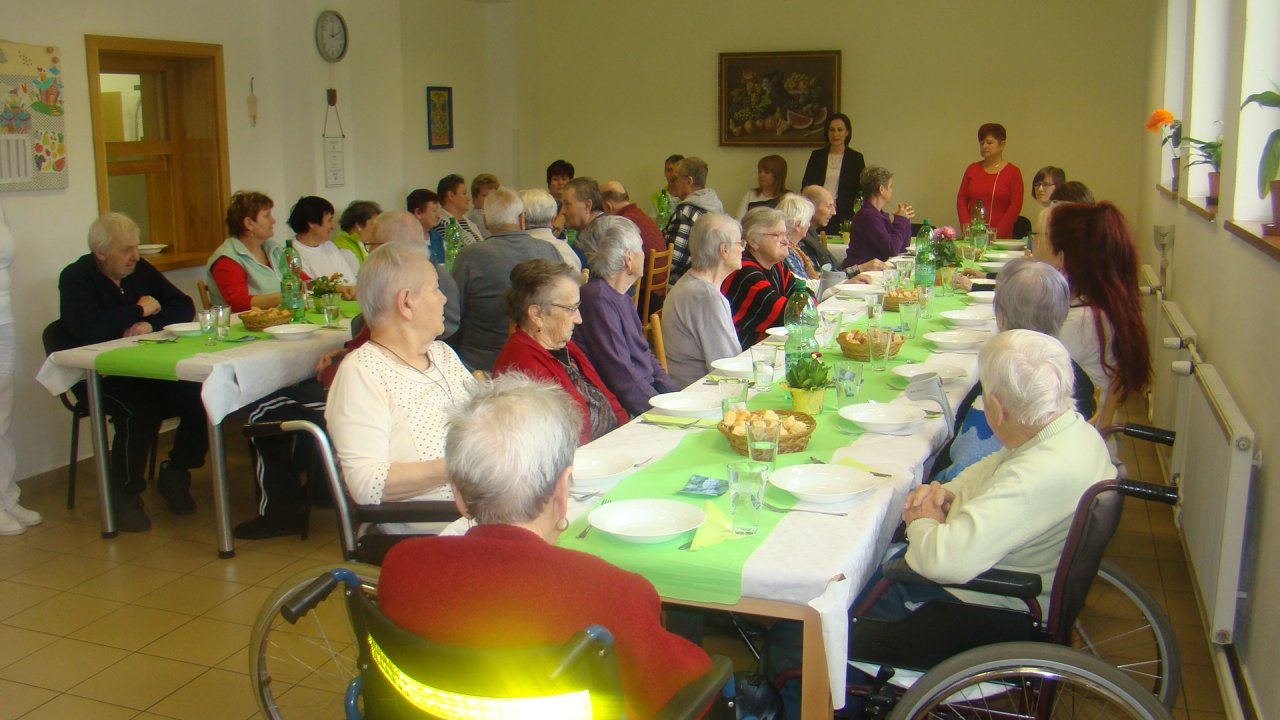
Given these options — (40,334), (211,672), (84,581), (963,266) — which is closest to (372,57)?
(40,334)

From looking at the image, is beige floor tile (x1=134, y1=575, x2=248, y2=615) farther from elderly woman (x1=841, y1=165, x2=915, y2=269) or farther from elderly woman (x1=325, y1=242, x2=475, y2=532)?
elderly woman (x1=841, y1=165, x2=915, y2=269)

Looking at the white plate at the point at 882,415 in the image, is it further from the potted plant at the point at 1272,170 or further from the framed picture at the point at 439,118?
the framed picture at the point at 439,118

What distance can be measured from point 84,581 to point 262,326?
122 centimetres

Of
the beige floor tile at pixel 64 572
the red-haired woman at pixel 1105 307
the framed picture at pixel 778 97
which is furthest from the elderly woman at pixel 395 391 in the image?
the framed picture at pixel 778 97

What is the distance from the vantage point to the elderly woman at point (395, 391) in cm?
281

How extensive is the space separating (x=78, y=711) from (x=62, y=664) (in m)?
0.34

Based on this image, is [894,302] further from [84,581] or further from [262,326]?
Result: [84,581]

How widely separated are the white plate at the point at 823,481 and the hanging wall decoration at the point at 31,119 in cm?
411

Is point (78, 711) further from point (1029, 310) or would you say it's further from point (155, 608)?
point (1029, 310)

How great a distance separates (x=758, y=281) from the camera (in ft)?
15.7

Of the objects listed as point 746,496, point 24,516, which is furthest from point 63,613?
point 746,496

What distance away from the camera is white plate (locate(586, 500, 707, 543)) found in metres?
2.14

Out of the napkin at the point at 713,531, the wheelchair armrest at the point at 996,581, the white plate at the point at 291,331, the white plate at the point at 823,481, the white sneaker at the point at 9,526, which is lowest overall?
the white sneaker at the point at 9,526

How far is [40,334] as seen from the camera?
5246mm
